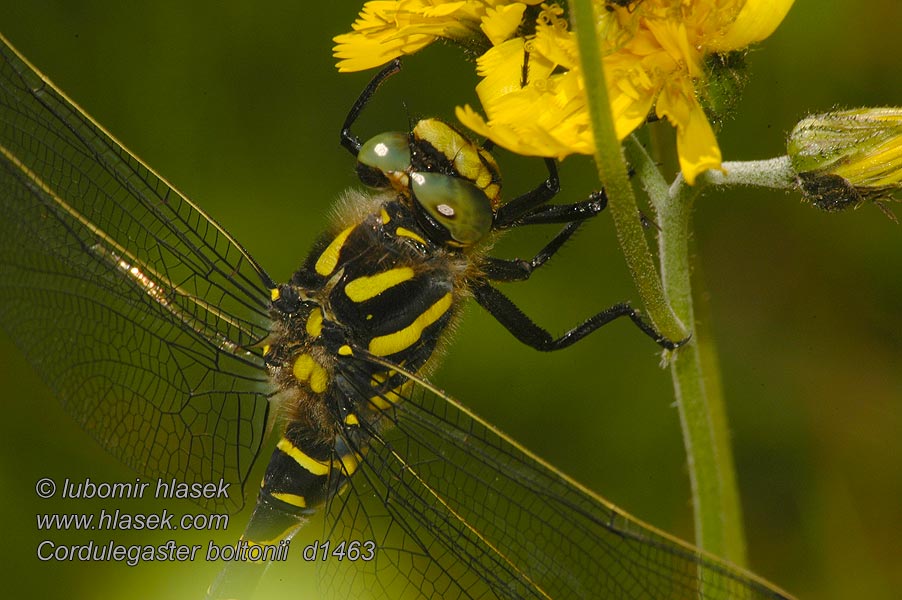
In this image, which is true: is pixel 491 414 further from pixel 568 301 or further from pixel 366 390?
pixel 366 390

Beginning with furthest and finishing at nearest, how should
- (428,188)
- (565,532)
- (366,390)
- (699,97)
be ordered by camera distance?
(366,390)
(428,188)
(565,532)
(699,97)

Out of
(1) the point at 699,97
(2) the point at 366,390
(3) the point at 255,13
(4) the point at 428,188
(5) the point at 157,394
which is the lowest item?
(5) the point at 157,394

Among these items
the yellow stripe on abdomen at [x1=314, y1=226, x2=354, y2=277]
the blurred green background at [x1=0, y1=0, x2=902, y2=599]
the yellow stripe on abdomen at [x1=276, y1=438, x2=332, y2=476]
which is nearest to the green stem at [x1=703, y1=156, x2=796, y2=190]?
→ the yellow stripe on abdomen at [x1=314, y1=226, x2=354, y2=277]

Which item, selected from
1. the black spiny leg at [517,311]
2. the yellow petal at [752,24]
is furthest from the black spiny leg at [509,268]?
the yellow petal at [752,24]

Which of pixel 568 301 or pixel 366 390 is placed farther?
pixel 568 301

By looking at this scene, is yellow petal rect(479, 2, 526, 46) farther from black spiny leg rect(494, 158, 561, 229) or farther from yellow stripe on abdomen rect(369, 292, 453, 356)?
yellow stripe on abdomen rect(369, 292, 453, 356)

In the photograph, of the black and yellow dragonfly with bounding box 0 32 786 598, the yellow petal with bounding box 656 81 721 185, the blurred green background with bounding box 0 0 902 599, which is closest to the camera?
the yellow petal with bounding box 656 81 721 185

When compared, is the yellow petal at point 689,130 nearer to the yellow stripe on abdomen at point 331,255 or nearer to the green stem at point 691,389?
the green stem at point 691,389

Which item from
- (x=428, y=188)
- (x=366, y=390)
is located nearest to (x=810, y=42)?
(x=428, y=188)
